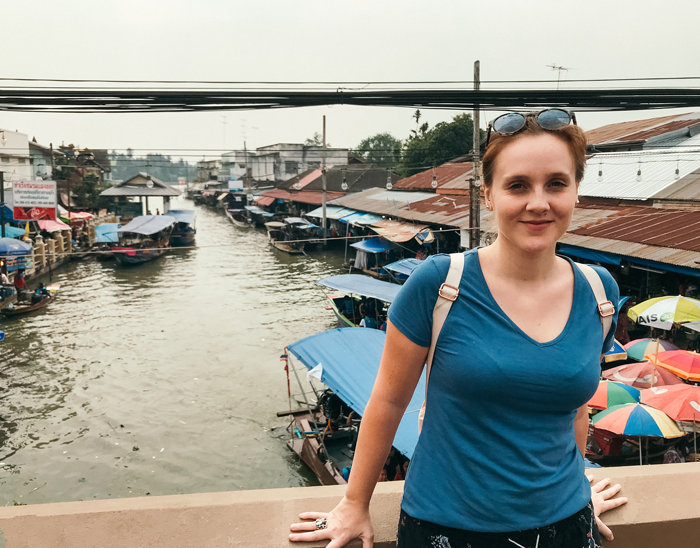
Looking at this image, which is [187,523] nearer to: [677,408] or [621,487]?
[621,487]

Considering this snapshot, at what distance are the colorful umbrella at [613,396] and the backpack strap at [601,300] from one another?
21.7 feet

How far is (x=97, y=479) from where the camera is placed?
9.03 meters

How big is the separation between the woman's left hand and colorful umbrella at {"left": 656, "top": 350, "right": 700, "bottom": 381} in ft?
25.2

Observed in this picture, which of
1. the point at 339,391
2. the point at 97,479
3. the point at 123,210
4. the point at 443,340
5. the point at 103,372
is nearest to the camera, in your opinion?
the point at 443,340

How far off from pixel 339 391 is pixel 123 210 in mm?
41300

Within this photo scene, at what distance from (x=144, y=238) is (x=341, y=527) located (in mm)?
33896

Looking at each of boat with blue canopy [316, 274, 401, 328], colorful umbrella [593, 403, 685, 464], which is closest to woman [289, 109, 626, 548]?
colorful umbrella [593, 403, 685, 464]

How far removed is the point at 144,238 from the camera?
32.8 meters

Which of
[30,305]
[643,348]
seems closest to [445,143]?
[30,305]

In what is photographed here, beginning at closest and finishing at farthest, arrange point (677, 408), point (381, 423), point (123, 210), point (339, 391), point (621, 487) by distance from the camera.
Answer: point (381, 423) < point (621, 487) < point (677, 408) < point (339, 391) < point (123, 210)

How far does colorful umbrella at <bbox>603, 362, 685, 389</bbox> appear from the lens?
8242 mm

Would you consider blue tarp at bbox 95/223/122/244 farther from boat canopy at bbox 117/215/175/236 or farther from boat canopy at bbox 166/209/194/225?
boat canopy at bbox 166/209/194/225

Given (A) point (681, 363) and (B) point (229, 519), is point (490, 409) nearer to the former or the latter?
(B) point (229, 519)

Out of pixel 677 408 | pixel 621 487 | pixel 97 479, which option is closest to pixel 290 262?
pixel 97 479
